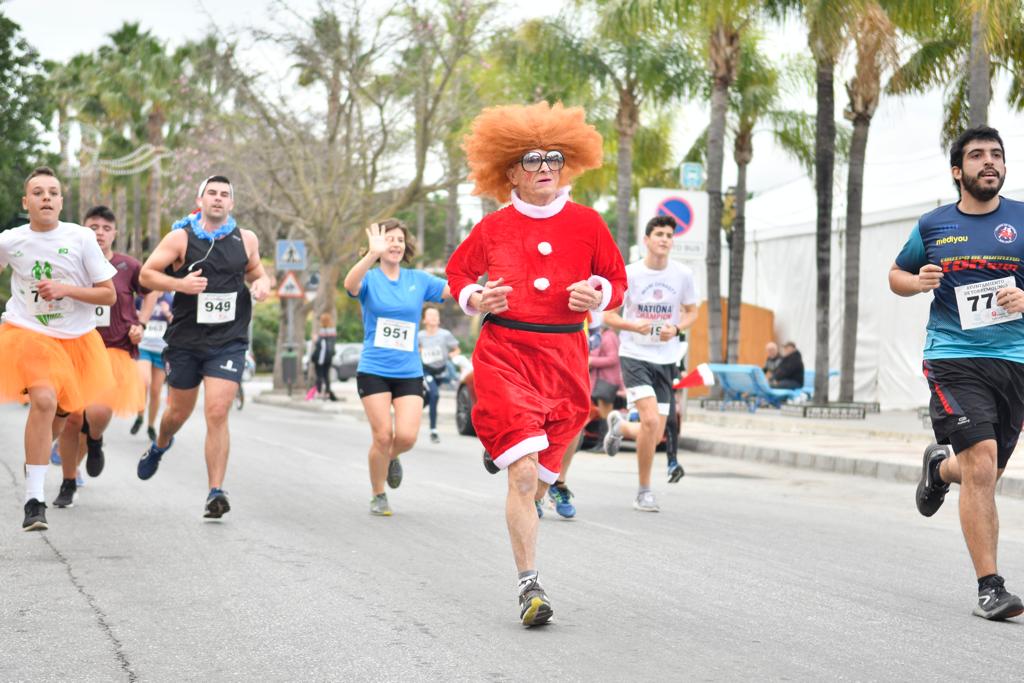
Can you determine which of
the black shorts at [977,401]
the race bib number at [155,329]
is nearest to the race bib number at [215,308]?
the black shorts at [977,401]

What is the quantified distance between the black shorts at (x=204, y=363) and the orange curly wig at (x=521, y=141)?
3.08 metres

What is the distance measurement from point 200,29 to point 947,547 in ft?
84.8

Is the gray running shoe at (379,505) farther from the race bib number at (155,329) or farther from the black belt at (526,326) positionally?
the race bib number at (155,329)

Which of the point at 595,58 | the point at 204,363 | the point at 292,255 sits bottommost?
the point at 204,363

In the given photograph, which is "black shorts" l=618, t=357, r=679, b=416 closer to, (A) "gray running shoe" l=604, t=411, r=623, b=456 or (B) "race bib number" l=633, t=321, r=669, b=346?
(B) "race bib number" l=633, t=321, r=669, b=346

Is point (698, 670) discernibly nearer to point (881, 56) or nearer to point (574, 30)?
point (881, 56)

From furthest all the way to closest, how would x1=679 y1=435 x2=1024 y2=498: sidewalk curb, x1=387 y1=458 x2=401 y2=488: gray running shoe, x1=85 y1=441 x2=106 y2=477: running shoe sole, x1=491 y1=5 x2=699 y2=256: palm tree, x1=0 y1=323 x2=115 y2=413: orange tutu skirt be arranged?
x1=491 y1=5 x2=699 y2=256: palm tree, x1=679 y1=435 x2=1024 y2=498: sidewalk curb, x1=85 y1=441 x2=106 y2=477: running shoe sole, x1=387 y1=458 x2=401 y2=488: gray running shoe, x1=0 y1=323 x2=115 y2=413: orange tutu skirt

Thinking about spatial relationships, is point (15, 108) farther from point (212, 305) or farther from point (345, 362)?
point (212, 305)

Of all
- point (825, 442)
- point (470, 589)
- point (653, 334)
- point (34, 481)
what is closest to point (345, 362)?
point (825, 442)

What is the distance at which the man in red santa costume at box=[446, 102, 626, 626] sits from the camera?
21.0 ft

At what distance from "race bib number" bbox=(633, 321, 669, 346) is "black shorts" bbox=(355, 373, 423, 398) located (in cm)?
175

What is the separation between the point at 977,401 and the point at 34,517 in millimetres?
5394

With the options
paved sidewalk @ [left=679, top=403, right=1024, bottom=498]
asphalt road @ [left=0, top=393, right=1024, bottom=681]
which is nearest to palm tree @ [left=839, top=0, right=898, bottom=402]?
paved sidewalk @ [left=679, top=403, right=1024, bottom=498]

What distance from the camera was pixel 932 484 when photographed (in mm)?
7180
